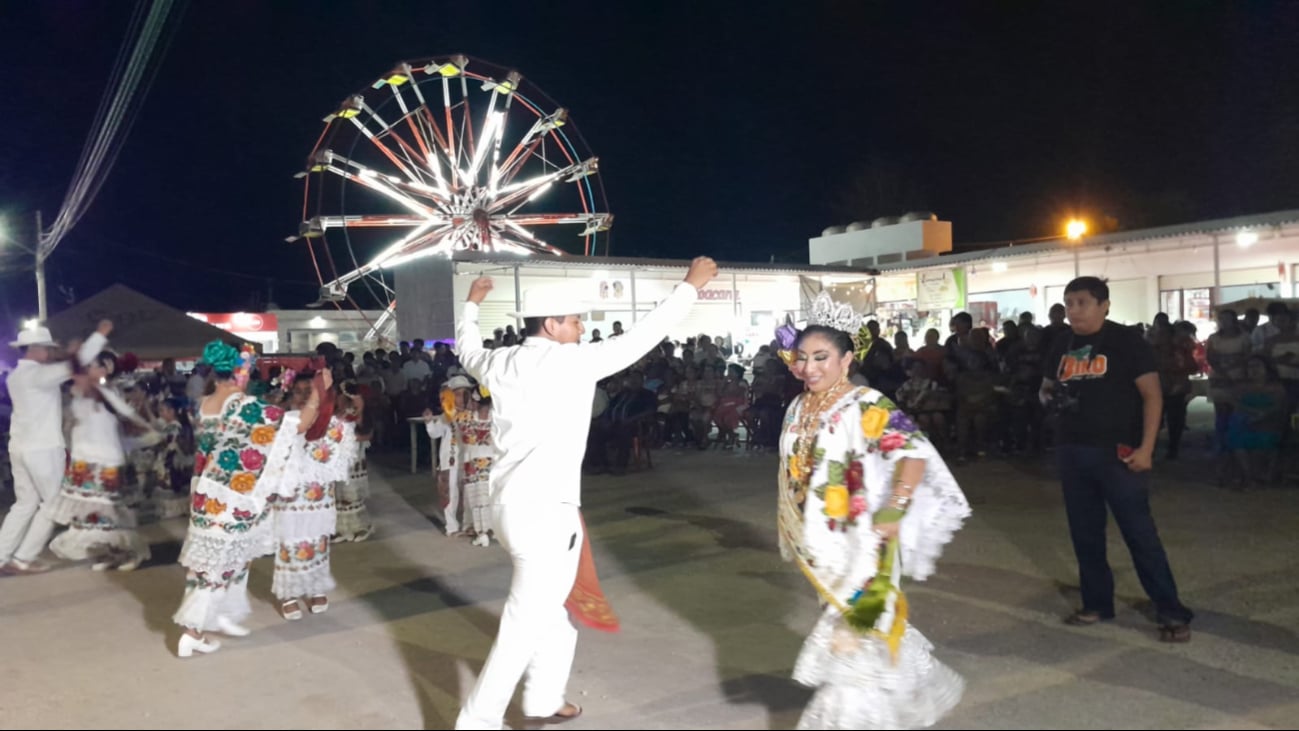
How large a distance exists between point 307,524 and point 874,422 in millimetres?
3855

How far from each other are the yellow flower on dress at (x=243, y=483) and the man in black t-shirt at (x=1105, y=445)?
13.8 feet

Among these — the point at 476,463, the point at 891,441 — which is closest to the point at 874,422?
the point at 891,441

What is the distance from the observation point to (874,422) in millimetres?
3400

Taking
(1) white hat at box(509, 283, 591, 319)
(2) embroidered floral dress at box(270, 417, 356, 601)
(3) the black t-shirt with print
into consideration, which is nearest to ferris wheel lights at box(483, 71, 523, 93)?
(2) embroidered floral dress at box(270, 417, 356, 601)

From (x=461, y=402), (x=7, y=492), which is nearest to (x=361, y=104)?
(x=7, y=492)

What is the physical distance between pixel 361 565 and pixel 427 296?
1301 centimetres

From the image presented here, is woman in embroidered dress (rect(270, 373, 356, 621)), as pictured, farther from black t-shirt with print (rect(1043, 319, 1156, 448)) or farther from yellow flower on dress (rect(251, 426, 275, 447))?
Answer: black t-shirt with print (rect(1043, 319, 1156, 448))

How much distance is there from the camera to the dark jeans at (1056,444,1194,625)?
14.7 ft

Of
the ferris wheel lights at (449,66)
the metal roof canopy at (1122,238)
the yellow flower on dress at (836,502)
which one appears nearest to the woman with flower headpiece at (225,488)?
the yellow flower on dress at (836,502)

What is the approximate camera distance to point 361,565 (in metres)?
6.95

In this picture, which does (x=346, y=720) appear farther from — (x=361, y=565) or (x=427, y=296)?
(x=427, y=296)

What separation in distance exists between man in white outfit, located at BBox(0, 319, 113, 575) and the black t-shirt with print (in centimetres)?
652

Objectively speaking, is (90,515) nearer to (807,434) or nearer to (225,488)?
(225,488)

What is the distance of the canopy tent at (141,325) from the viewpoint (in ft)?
49.6
